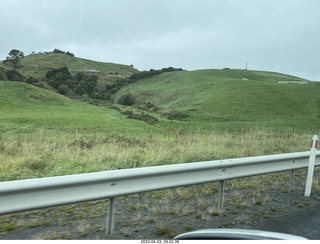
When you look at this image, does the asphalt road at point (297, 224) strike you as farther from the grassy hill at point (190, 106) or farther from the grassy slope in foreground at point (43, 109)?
the grassy slope in foreground at point (43, 109)

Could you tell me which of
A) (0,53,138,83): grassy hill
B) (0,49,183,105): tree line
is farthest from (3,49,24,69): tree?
(0,53,138,83): grassy hill

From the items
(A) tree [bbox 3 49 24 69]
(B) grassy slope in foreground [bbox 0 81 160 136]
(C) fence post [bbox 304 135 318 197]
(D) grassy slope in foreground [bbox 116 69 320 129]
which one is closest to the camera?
(C) fence post [bbox 304 135 318 197]

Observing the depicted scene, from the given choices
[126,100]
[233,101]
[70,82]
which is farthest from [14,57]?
[233,101]

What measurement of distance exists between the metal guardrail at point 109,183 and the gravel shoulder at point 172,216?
1.28 feet

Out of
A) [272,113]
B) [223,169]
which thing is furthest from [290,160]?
[272,113]

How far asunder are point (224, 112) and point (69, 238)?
183ft

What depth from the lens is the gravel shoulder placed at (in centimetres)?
422

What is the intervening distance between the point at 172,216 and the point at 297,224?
1.95 m

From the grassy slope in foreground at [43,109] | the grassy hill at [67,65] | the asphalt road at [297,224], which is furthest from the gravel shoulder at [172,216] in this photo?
the grassy hill at [67,65]

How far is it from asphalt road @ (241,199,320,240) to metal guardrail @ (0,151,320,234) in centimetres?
96

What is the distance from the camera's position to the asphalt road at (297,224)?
432cm

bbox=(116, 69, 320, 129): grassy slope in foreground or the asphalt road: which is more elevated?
bbox=(116, 69, 320, 129): grassy slope in foreground

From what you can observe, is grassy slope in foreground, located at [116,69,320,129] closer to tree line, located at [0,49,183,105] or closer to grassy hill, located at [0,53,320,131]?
grassy hill, located at [0,53,320,131]

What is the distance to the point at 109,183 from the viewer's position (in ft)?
14.0
